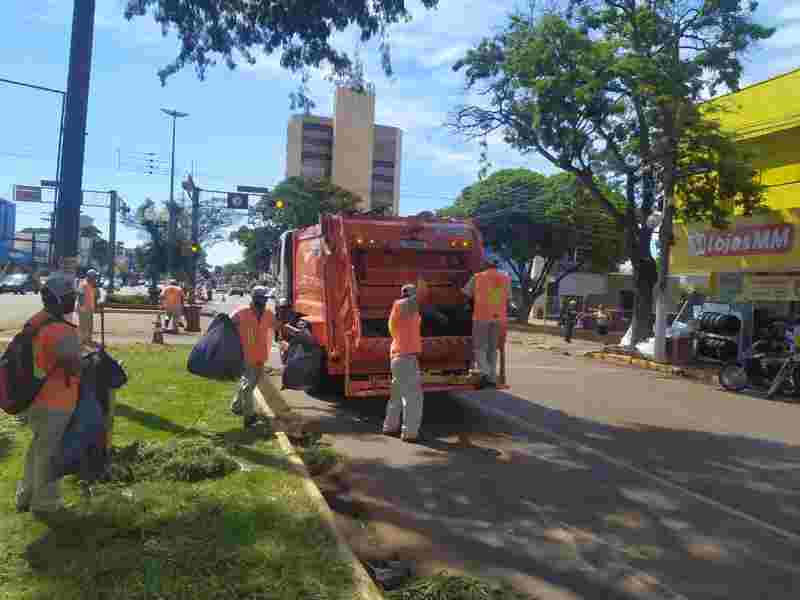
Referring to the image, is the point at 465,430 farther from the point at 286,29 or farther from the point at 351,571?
the point at 286,29

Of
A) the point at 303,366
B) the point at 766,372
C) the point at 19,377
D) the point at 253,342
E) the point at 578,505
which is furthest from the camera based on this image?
the point at 766,372

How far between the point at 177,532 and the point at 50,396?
119 cm

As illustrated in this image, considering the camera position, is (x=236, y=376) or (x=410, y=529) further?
(x=236, y=376)

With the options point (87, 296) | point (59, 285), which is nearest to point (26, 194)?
point (87, 296)

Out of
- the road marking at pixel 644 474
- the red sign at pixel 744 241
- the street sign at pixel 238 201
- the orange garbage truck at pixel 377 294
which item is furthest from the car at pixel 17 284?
the road marking at pixel 644 474

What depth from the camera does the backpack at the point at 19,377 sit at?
449 cm

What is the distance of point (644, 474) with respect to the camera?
6.73 m

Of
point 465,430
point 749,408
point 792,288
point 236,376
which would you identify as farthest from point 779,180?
point 236,376

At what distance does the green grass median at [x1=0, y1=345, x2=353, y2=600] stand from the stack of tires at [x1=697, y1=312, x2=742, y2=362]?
14.3 m

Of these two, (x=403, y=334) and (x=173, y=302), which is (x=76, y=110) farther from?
(x=173, y=302)

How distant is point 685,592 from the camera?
4.21 metres

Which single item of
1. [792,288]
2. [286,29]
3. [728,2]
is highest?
[728,2]

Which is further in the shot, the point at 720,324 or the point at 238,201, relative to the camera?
the point at 238,201

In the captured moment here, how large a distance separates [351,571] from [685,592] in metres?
1.90
